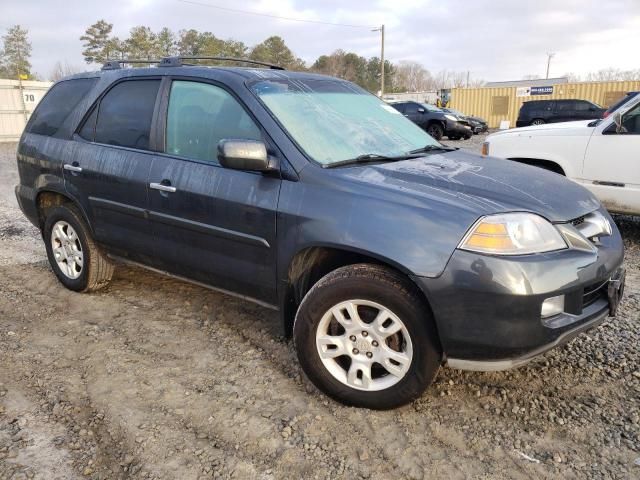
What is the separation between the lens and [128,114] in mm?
3816

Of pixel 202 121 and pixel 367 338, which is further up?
pixel 202 121

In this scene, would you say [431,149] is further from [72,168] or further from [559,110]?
[559,110]

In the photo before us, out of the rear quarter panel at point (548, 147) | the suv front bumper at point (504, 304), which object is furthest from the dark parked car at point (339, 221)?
the rear quarter panel at point (548, 147)

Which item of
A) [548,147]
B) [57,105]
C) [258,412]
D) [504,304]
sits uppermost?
[57,105]

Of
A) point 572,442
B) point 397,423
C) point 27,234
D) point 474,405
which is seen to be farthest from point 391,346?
point 27,234

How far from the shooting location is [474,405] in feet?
9.26

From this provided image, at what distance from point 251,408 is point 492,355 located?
125cm

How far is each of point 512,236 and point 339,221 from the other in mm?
817

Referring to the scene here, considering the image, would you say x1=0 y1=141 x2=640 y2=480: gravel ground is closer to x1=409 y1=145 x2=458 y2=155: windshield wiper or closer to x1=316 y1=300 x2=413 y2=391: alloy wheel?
x1=316 y1=300 x2=413 y2=391: alloy wheel

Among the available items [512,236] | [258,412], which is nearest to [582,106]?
[512,236]

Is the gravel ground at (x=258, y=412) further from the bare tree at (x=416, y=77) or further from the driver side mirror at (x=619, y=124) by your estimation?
the bare tree at (x=416, y=77)

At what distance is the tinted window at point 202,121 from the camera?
3.22 metres

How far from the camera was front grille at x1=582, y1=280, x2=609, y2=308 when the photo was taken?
2.60m

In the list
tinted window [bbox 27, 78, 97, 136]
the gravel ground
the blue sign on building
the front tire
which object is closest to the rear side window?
the blue sign on building
